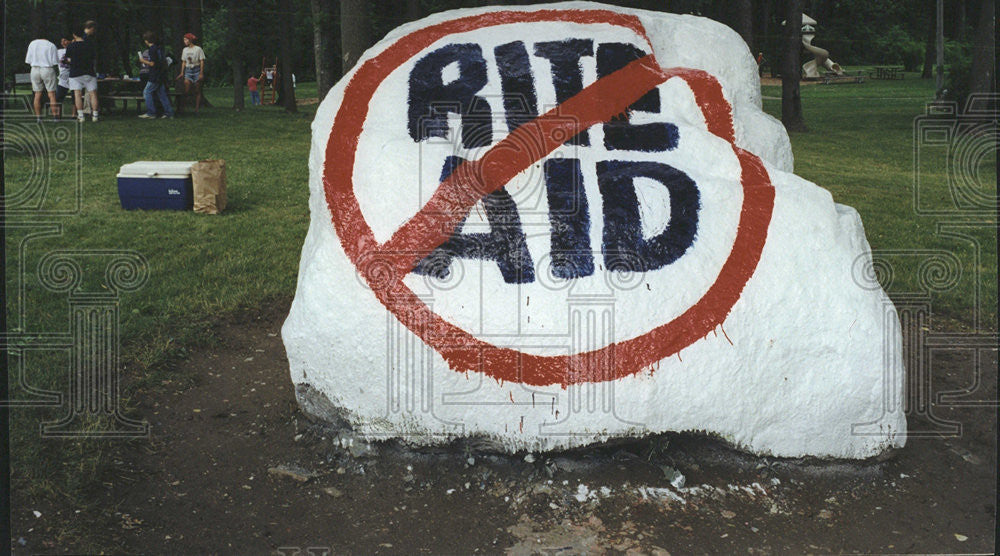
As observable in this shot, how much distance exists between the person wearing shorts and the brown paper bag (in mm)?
8268

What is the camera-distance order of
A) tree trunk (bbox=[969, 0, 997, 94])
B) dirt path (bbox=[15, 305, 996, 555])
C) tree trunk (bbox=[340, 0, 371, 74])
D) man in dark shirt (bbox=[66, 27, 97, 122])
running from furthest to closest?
tree trunk (bbox=[969, 0, 997, 94]) < man in dark shirt (bbox=[66, 27, 97, 122]) < tree trunk (bbox=[340, 0, 371, 74]) < dirt path (bbox=[15, 305, 996, 555])

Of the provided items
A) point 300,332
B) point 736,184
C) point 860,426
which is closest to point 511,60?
point 736,184

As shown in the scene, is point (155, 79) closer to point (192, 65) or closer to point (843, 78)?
point (192, 65)

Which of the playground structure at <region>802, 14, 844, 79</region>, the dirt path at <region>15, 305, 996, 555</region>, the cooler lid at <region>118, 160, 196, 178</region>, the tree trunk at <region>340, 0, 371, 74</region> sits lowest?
the dirt path at <region>15, 305, 996, 555</region>

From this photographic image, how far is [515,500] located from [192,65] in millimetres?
13934

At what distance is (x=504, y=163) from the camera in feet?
12.8

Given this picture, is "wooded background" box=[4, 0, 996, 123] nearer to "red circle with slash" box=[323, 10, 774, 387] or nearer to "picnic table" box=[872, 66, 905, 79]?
"picnic table" box=[872, 66, 905, 79]

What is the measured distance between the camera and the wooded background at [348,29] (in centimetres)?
1059

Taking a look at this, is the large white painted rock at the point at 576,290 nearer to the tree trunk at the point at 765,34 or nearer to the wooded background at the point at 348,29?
the wooded background at the point at 348,29

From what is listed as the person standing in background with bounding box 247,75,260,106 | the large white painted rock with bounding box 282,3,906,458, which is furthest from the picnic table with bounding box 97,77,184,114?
the large white painted rock with bounding box 282,3,906,458

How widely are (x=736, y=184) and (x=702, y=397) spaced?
3.47ft

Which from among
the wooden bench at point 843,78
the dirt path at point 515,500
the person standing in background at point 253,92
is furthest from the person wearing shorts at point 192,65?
the wooden bench at point 843,78

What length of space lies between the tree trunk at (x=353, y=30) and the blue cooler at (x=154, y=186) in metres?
2.03

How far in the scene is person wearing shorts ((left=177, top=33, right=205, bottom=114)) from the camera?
49.4 feet
